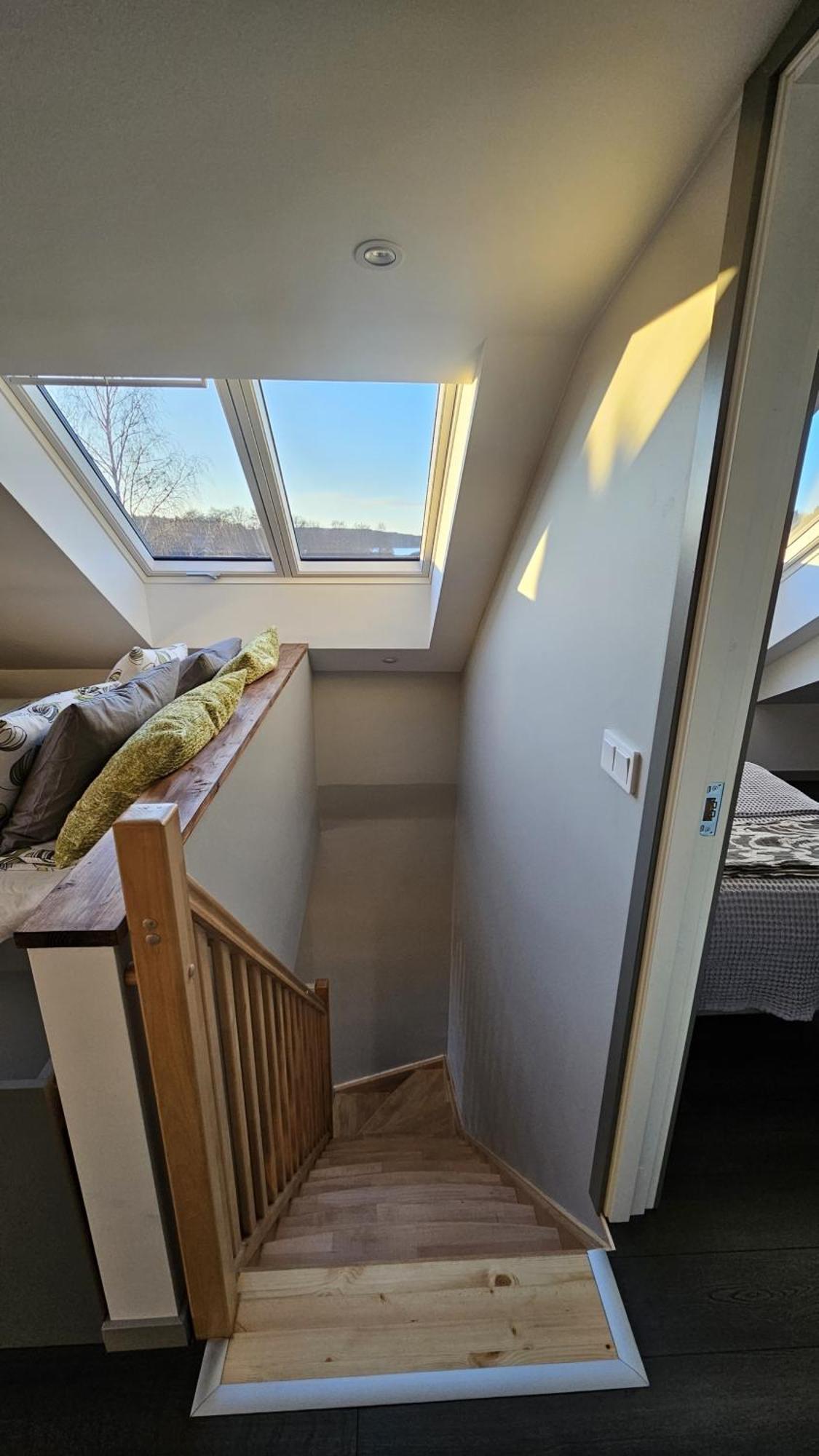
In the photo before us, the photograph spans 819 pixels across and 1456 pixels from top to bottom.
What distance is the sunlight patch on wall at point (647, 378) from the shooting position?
960 millimetres

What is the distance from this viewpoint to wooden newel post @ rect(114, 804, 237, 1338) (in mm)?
818

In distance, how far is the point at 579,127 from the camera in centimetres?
91

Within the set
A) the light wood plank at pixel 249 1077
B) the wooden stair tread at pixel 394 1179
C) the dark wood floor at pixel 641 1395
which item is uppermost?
the light wood plank at pixel 249 1077

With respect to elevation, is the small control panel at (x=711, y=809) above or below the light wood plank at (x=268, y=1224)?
above

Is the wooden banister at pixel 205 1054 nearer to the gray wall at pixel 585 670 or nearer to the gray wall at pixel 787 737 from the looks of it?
the gray wall at pixel 585 670

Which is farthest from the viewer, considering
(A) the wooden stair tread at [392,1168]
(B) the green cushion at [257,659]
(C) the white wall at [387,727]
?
(C) the white wall at [387,727]

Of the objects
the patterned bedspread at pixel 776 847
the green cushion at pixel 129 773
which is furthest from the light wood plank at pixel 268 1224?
the patterned bedspread at pixel 776 847

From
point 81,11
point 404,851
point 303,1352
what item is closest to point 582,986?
point 303,1352

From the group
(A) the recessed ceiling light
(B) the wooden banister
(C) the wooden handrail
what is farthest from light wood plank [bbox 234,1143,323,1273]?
(A) the recessed ceiling light

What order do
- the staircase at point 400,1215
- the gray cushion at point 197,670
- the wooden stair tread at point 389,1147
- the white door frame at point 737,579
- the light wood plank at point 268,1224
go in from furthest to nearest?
the wooden stair tread at point 389,1147 < the gray cushion at point 197,670 < the staircase at point 400,1215 < the light wood plank at point 268,1224 < the white door frame at point 737,579

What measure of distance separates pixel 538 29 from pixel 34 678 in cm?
386

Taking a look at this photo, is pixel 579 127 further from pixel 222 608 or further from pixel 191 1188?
pixel 222 608

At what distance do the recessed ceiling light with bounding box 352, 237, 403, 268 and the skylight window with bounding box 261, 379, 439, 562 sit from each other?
3.06 ft

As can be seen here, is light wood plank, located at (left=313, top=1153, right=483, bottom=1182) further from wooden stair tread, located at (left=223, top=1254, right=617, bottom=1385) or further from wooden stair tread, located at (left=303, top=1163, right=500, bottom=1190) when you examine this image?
wooden stair tread, located at (left=223, top=1254, right=617, bottom=1385)
